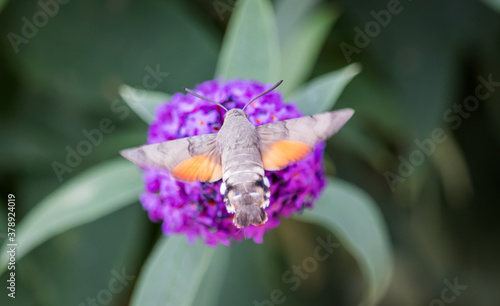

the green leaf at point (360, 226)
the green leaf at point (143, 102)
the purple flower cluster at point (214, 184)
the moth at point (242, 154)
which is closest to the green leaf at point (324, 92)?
the purple flower cluster at point (214, 184)

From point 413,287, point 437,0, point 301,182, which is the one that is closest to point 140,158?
point 301,182

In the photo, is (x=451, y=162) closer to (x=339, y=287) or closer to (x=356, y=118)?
(x=356, y=118)

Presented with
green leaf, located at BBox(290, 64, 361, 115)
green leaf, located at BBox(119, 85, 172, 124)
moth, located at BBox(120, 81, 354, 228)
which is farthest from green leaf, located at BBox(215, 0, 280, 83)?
moth, located at BBox(120, 81, 354, 228)

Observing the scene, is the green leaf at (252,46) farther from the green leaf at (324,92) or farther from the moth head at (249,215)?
the moth head at (249,215)

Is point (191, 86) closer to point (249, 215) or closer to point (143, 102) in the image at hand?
point (143, 102)

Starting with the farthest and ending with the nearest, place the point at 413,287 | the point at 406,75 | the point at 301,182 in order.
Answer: the point at 413,287
the point at 406,75
the point at 301,182

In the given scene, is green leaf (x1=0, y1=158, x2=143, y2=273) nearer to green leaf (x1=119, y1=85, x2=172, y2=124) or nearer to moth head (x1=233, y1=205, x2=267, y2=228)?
green leaf (x1=119, y1=85, x2=172, y2=124)
